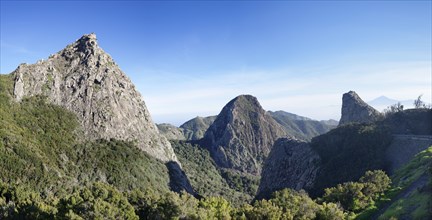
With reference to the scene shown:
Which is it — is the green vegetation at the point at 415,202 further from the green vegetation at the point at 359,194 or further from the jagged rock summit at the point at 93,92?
the jagged rock summit at the point at 93,92

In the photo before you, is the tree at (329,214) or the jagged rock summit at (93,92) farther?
the jagged rock summit at (93,92)

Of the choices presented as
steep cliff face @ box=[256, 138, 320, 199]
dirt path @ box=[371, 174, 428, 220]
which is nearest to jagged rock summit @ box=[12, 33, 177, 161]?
steep cliff face @ box=[256, 138, 320, 199]

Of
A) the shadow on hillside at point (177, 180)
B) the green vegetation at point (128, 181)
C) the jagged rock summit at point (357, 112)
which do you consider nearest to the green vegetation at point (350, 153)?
the green vegetation at point (128, 181)

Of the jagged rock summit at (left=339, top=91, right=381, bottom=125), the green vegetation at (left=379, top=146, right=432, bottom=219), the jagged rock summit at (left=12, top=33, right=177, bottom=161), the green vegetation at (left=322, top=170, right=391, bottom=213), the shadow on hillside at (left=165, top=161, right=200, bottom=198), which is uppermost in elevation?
the jagged rock summit at (left=12, top=33, right=177, bottom=161)

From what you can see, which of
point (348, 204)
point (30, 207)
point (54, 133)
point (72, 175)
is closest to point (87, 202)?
point (30, 207)

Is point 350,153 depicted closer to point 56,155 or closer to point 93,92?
point 56,155

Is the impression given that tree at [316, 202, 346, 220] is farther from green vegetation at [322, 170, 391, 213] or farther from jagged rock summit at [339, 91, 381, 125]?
jagged rock summit at [339, 91, 381, 125]

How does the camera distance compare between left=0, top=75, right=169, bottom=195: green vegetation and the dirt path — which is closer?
the dirt path
